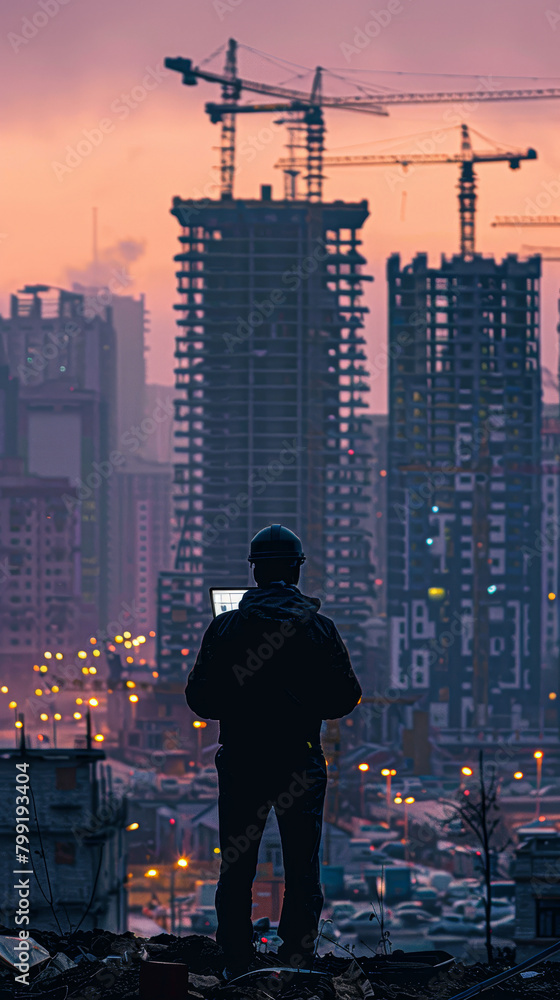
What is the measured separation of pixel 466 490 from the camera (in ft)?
457

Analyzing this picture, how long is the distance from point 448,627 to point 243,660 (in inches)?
5019

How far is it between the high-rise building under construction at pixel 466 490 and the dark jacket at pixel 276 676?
404 ft

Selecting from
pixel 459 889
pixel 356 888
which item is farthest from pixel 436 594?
pixel 356 888

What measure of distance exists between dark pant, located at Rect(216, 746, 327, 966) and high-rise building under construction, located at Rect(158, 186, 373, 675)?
393 ft

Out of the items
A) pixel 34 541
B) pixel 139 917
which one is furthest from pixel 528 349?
pixel 139 917

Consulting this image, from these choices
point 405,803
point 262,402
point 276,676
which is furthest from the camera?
point 262,402

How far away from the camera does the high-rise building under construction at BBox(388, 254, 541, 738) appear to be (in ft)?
438

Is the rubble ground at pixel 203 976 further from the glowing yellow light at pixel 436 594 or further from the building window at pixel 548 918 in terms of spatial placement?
the glowing yellow light at pixel 436 594

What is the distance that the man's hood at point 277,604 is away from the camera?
907cm

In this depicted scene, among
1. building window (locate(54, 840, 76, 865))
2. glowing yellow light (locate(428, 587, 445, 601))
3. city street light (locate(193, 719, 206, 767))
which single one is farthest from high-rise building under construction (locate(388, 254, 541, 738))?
building window (locate(54, 840, 76, 865))

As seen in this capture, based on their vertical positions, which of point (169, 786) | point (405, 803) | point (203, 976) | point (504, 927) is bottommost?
point (405, 803)

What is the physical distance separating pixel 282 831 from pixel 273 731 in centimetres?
73

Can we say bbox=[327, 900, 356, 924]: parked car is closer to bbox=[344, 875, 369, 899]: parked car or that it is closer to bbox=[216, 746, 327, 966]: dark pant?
bbox=[344, 875, 369, 899]: parked car

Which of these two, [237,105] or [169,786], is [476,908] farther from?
[237,105]
